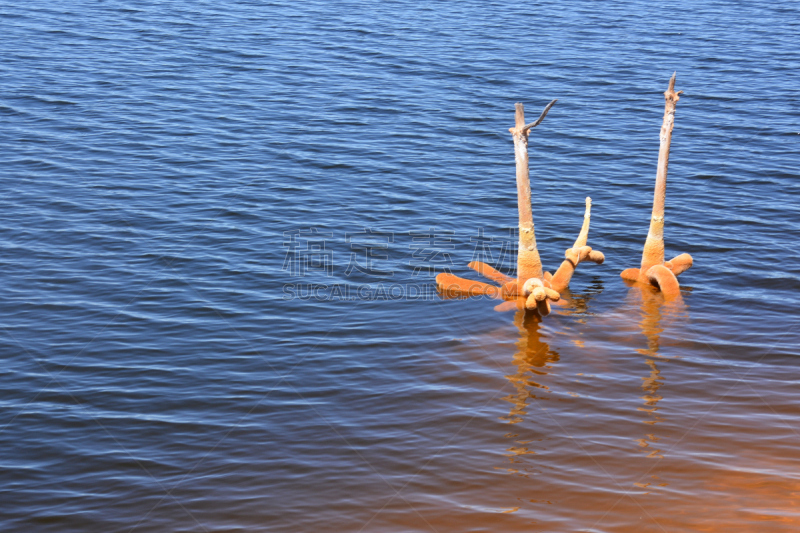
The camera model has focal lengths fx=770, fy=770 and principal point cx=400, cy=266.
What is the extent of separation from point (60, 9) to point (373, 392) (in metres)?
35.2

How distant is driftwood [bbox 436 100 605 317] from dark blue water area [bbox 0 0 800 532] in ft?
1.62

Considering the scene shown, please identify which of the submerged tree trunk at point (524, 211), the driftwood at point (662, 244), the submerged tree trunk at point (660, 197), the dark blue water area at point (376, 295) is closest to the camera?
the dark blue water area at point (376, 295)

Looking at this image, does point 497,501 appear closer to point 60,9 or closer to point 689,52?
point 689,52

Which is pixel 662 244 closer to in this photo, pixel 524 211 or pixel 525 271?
pixel 525 271

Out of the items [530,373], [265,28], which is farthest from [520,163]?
[265,28]

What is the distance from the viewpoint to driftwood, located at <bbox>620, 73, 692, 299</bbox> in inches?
622

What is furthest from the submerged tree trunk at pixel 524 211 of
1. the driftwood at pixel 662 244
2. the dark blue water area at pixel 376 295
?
the driftwood at pixel 662 244

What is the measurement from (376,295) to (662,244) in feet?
20.7

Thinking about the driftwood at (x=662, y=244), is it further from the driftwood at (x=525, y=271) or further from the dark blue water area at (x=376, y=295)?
the driftwood at (x=525, y=271)

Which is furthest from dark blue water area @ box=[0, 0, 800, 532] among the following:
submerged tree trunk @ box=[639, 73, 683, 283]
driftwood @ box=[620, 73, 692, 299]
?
submerged tree trunk @ box=[639, 73, 683, 283]

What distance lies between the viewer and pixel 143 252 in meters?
18.7

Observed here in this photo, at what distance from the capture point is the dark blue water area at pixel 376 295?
10.9 metres

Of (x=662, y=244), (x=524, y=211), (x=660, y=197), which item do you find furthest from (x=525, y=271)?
(x=660, y=197)

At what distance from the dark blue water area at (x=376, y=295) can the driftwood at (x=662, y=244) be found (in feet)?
1.62
